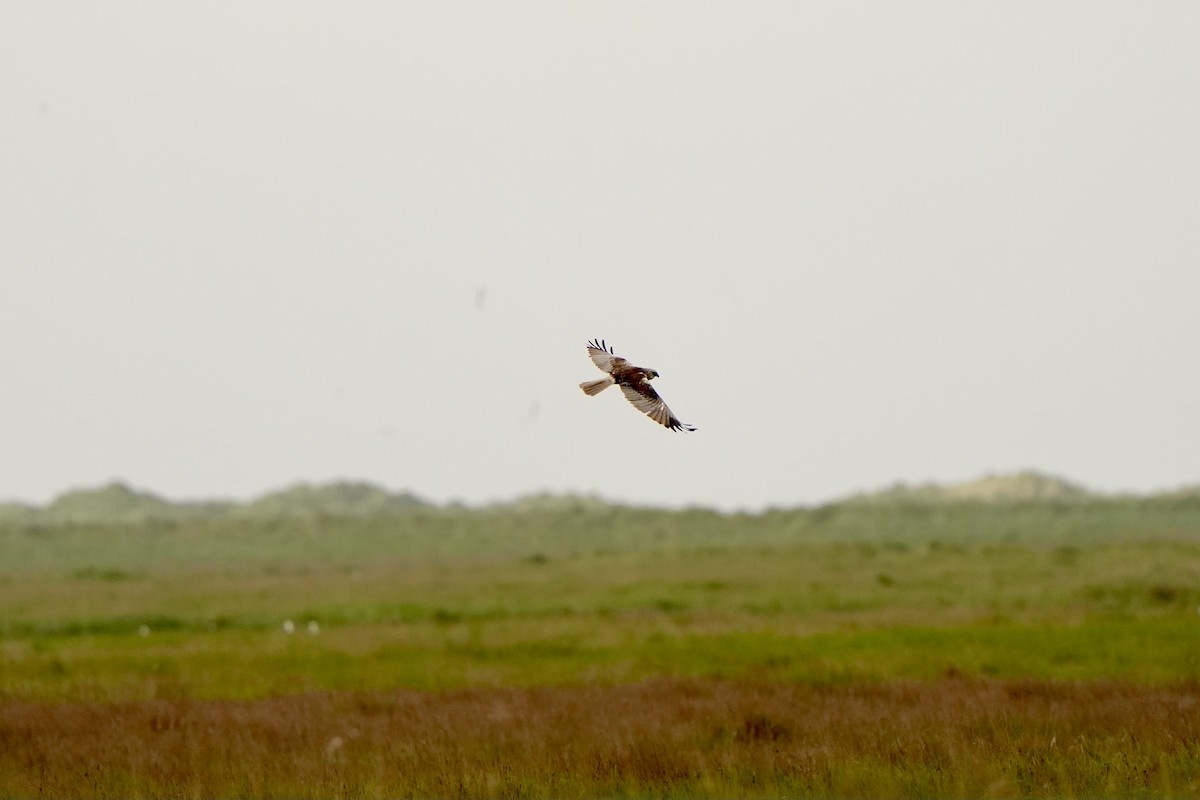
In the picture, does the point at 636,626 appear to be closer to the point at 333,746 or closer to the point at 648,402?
the point at 333,746

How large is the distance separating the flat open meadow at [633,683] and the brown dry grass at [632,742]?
0.05 m

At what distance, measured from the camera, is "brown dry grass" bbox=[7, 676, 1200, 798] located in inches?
575

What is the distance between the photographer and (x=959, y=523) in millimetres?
122875

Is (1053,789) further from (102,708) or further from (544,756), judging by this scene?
(102,708)

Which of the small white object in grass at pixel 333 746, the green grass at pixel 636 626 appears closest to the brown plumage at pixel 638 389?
the small white object in grass at pixel 333 746

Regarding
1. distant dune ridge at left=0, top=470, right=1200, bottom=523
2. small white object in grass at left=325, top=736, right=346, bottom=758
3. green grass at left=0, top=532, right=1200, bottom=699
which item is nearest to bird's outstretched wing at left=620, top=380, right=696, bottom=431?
small white object in grass at left=325, top=736, right=346, bottom=758

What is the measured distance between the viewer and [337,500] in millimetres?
175375

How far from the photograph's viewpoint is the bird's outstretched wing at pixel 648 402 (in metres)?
8.85

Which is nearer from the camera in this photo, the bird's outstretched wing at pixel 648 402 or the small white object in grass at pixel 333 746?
the bird's outstretched wing at pixel 648 402

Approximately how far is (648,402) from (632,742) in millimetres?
8037

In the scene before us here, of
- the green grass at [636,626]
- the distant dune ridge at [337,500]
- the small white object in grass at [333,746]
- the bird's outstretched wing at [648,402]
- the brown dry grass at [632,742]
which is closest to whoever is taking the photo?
the bird's outstretched wing at [648,402]

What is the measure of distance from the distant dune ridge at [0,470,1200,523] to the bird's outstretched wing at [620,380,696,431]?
13969 cm

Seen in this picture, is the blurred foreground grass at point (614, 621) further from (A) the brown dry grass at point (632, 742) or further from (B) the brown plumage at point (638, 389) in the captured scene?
(B) the brown plumage at point (638, 389)

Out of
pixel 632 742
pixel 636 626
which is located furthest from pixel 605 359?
pixel 636 626
